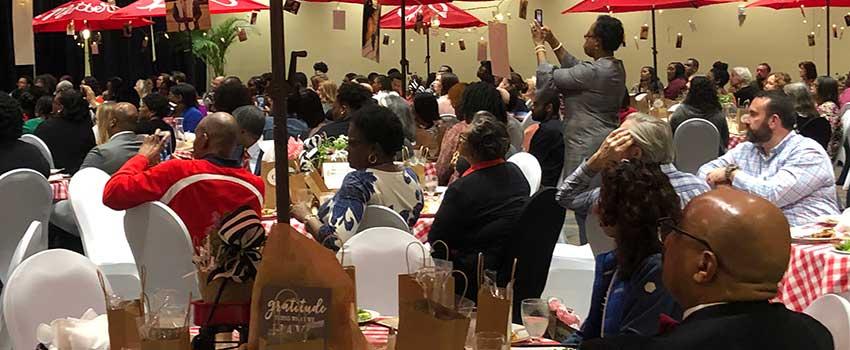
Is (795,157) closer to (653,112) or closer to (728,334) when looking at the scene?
(728,334)

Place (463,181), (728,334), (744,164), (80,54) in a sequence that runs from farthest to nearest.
Result: (80,54)
(744,164)
(463,181)
(728,334)

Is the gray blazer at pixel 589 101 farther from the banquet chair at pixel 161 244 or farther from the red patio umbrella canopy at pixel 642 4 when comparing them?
the red patio umbrella canopy at pixel 642 4

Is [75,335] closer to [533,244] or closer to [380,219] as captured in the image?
[380,219]

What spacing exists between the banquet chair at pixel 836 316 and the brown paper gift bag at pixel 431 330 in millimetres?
953

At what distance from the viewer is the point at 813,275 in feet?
14.2

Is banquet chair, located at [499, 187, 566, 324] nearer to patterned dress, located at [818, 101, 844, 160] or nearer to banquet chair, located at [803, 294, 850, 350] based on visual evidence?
banquet chair, located at [803, 294, 850, 350]

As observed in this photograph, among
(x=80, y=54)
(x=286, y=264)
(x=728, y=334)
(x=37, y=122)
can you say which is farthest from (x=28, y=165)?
(x=80, y=54)

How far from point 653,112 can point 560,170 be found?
4086 millimetres

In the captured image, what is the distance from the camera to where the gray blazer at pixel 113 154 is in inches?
251

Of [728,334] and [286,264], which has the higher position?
[286,264]

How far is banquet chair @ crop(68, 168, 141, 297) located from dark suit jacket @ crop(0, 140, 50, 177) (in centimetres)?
81

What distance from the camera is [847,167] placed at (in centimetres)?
873

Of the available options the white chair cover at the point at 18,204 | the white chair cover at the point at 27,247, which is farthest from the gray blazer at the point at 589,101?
the white chair cover at the point at 27,247

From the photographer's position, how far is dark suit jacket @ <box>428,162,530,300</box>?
13.8ft
